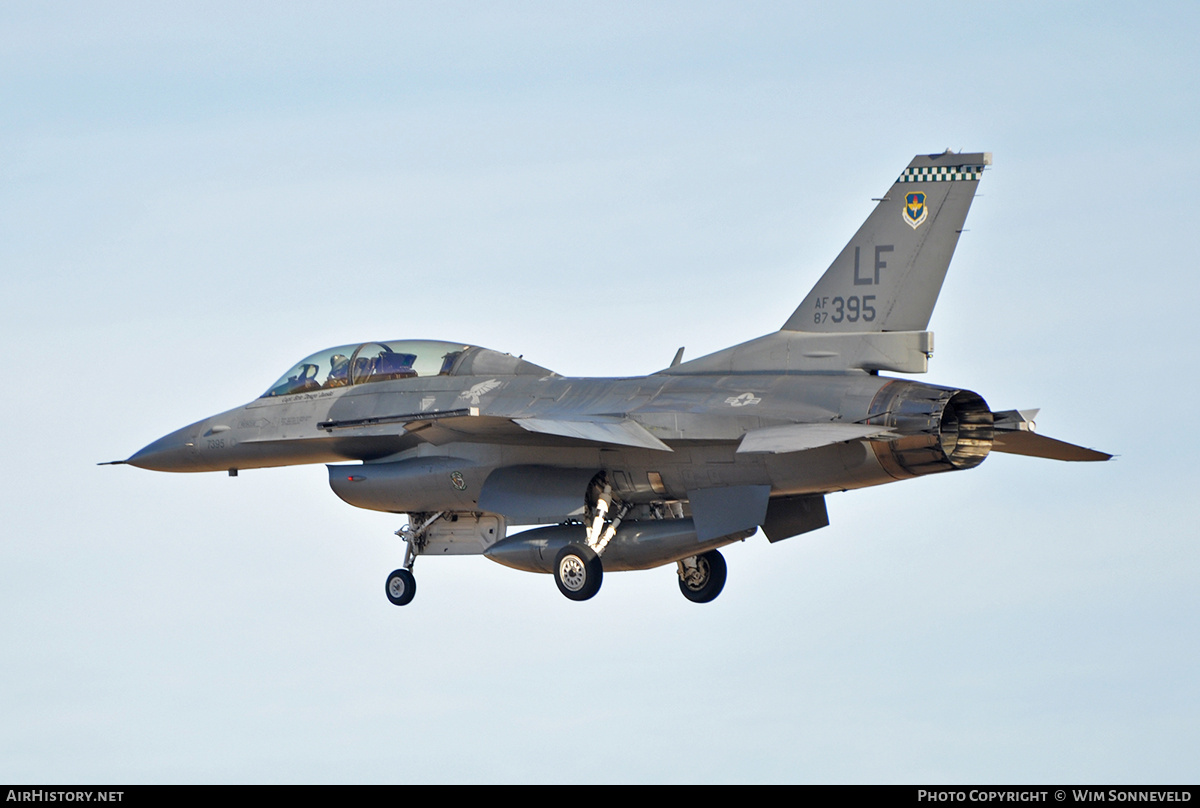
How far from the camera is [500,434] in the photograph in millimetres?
19922

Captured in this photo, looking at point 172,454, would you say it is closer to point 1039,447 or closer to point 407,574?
point 407,574

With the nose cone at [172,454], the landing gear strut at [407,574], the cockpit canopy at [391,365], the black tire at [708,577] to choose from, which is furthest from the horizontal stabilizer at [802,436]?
the nose cone at [172,454]

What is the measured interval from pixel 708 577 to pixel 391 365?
183 inches

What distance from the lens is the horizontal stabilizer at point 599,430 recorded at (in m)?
18.8

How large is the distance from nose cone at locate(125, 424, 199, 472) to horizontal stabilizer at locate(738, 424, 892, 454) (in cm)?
825

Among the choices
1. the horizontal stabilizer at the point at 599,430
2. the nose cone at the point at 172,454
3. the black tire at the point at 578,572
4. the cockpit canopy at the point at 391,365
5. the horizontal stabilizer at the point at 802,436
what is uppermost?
the cockpit canopy at the point at 391,365

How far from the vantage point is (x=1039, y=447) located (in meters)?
19.6

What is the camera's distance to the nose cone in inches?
913

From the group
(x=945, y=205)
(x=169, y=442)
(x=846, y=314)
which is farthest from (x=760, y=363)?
(x=169, y=442)

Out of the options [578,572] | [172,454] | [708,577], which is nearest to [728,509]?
[578,572]

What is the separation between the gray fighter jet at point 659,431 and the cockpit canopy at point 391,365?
3 cm

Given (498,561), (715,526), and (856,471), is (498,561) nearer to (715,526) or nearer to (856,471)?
(715,526)

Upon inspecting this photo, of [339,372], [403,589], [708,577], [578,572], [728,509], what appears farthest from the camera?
[339,372]

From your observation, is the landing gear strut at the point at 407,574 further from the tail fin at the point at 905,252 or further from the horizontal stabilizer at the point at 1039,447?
the horizontal stabilizer at the point at 1039,447
